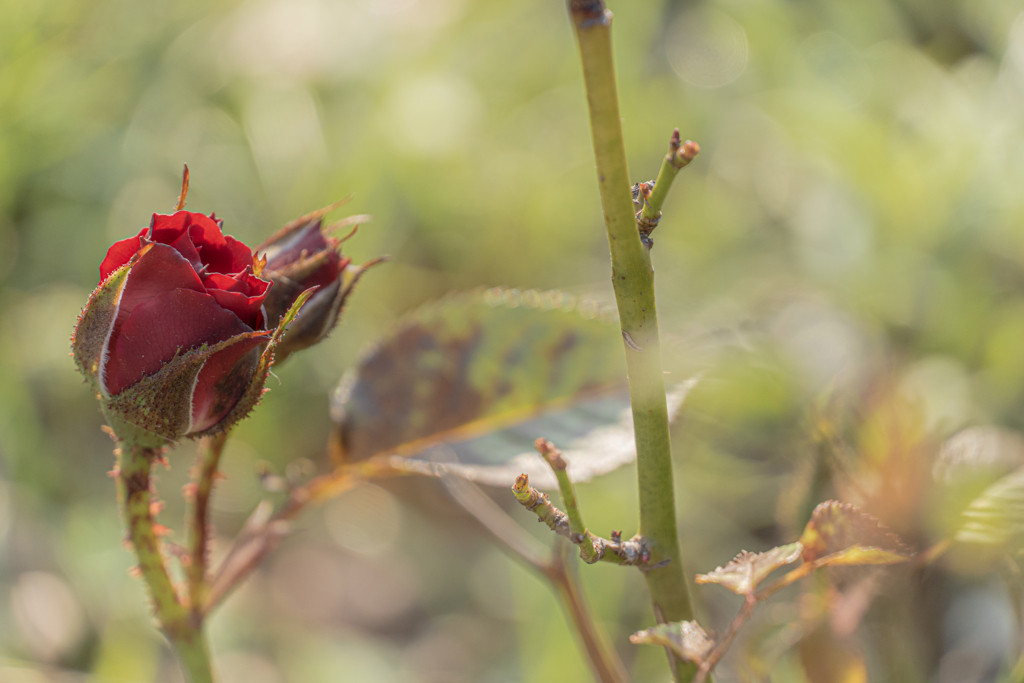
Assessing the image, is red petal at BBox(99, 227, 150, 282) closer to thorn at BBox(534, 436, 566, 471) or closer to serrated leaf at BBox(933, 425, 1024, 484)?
thorn at BBox(534, 436, 566, 471)

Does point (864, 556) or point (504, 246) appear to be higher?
point (864, 556)

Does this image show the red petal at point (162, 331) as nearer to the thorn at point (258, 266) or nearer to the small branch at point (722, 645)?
the thorn at point (258, 266)

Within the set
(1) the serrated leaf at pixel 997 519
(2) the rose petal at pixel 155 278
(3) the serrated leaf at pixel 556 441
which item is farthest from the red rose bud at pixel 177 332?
(1) the serrated leaf at pixel 997 519

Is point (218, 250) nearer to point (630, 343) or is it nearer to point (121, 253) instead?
point (121, 253)

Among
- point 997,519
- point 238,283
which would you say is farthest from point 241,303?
point 997,519

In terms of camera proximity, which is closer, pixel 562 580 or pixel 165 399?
pixel 165 399

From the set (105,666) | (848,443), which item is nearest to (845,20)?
(848,443)

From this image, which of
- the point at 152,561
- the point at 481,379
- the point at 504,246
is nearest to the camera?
the point at 152,561
